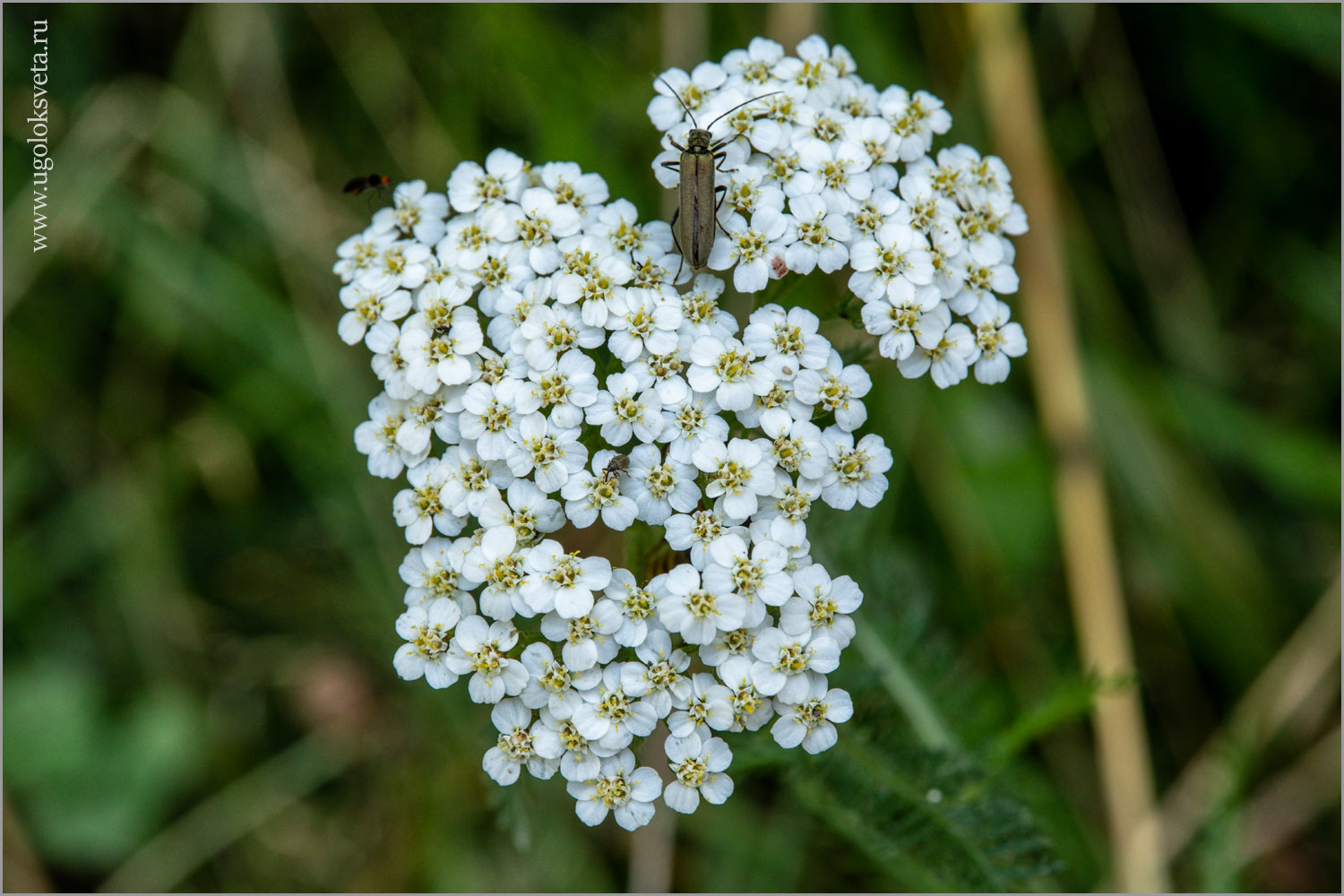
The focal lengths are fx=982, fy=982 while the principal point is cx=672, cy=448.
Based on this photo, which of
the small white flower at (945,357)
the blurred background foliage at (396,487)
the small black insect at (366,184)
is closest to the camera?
the small white flower at (945,357)

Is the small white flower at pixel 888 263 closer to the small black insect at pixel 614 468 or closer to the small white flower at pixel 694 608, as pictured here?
the small black insect at pixel 614 468

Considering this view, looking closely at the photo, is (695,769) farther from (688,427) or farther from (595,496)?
(688,427)

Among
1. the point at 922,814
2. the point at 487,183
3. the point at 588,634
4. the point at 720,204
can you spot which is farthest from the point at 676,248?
the point at 922,814

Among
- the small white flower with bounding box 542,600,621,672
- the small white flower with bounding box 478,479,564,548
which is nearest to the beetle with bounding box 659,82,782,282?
the small white flower with bounding box 478,479,564,548

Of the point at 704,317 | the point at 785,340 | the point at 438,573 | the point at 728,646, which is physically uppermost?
the point at 704,317

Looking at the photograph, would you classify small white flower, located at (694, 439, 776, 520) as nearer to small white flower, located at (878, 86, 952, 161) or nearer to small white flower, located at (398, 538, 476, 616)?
small white flower, located at (398, 538, 476, 616)

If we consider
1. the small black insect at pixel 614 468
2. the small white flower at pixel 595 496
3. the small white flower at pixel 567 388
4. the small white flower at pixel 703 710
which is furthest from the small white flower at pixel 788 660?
the small white flower at pixel 567 388
